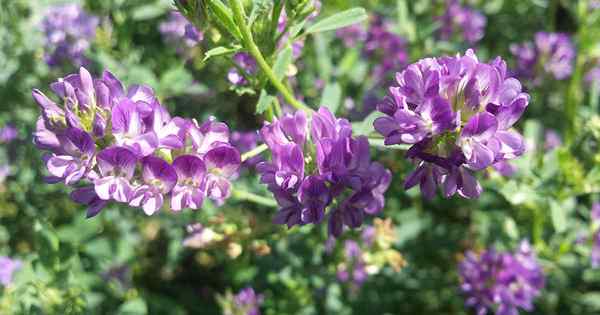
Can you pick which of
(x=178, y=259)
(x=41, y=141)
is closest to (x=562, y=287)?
(x=178, y=259)

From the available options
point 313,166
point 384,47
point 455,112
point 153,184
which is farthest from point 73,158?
point 384,47

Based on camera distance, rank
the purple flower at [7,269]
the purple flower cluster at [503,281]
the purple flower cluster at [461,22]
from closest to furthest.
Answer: the purple flower cluster at [503,281] → the purple flower at [7,269] → the purple flower cluster at [461,22]

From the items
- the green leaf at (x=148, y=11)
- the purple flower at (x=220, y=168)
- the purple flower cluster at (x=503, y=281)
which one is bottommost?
the purple flower cluster at (x=503, y=281)

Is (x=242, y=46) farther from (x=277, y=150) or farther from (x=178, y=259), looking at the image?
(x=178, y=259)

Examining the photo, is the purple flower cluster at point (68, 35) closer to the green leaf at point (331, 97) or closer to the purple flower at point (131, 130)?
the green leaf at point (331, 97)

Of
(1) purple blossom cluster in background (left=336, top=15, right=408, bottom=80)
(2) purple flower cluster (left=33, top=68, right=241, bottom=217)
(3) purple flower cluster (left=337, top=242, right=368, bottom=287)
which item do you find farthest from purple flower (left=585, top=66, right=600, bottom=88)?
(2) purple flower cluster (left=33, top=68, right=241, bottom=217)

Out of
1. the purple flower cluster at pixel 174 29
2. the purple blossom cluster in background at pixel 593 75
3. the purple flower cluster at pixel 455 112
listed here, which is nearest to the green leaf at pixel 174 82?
the purple flower cluster at pixel 174 29
